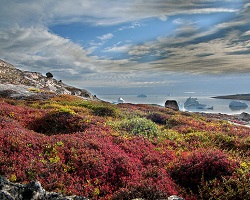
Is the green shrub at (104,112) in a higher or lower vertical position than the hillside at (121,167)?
higher

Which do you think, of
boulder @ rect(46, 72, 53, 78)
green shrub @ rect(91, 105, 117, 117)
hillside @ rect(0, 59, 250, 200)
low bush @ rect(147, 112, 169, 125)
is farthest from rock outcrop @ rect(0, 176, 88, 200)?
boulder @ rect(46, 72, 53, 78)

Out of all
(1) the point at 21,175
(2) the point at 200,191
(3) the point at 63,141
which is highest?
(3) the point at 63,141

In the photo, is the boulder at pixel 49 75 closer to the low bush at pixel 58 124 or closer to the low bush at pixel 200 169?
the low bush at pixel 58 124

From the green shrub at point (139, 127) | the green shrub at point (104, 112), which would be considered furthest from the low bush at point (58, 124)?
the green shrub at point (104, 112)

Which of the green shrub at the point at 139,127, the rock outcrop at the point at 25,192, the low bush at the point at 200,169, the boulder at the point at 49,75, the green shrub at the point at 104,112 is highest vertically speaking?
the boulder at the point at 49,75

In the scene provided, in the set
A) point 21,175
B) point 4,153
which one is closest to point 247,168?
point 21,175

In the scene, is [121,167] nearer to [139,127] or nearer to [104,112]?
[139,127]

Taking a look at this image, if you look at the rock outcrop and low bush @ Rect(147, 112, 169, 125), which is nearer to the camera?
the rock outcrop

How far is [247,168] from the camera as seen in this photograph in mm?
13047

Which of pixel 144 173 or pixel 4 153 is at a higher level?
pixel 4 153

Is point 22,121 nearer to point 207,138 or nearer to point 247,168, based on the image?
point 207,138

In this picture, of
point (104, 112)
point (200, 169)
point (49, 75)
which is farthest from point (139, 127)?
point (49, 75)

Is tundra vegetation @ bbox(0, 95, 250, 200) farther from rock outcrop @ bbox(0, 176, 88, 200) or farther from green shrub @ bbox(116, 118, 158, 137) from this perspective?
rock outcrop @ bbox(0, 176, 88, 200)

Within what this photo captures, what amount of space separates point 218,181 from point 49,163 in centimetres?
805
